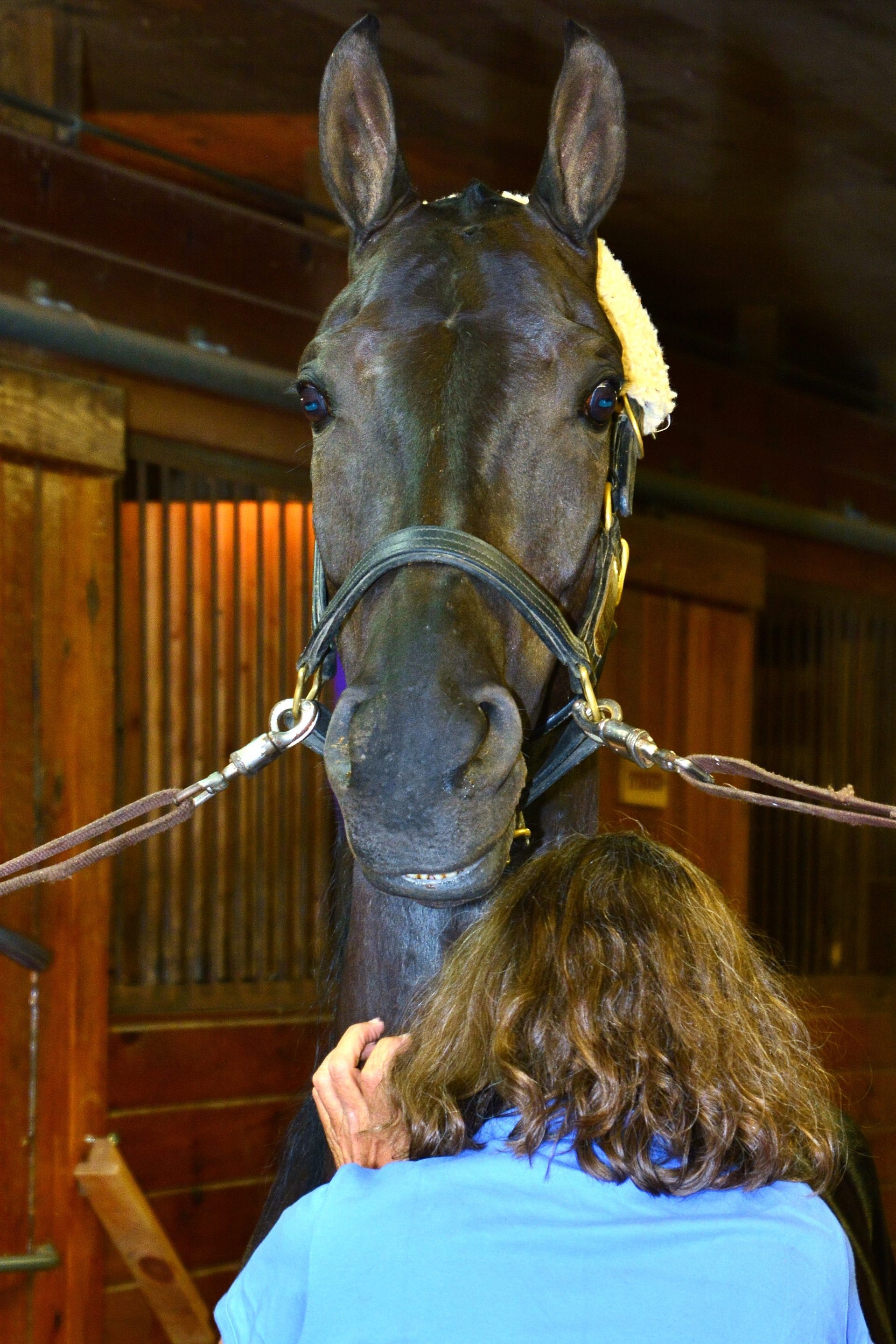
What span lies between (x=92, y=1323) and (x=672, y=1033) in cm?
272

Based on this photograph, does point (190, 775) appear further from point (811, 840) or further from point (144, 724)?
point (811, 840)

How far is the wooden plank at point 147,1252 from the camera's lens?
9.84 feet

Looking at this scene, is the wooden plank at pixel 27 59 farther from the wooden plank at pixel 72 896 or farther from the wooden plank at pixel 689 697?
the wooden plank at pixel 689 697

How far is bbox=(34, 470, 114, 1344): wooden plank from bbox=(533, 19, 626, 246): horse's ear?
1.86 metres

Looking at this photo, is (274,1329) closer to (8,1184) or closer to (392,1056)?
(392,1056)

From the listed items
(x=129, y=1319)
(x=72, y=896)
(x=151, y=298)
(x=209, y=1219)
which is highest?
(x=151, y=298)

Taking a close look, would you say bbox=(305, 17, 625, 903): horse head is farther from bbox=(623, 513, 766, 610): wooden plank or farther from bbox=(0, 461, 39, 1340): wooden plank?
bbox=(623, 513, 766, 610): wooden plank

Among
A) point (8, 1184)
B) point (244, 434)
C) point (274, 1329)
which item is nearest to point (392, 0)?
point (244, 434)

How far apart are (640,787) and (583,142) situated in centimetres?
298

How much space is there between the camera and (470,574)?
55.8 inches

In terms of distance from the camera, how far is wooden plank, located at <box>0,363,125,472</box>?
3170 mm

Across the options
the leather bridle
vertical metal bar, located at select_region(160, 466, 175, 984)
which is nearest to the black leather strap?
the leather bridle

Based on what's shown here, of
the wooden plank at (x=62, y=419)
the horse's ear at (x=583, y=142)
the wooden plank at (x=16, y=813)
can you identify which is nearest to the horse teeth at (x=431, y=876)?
the horse's ear at (x=583, y=142)

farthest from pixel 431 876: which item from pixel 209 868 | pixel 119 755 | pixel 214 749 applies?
pixel 209 868
